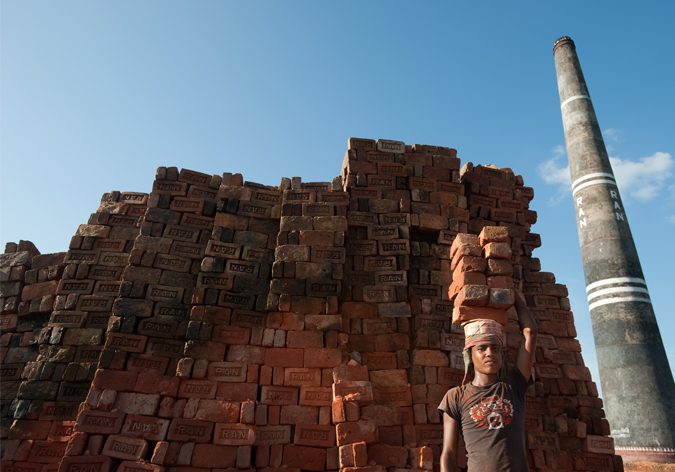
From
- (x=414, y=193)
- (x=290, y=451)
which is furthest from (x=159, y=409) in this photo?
(x=414, y=193)

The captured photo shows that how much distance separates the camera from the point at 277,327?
248 inches

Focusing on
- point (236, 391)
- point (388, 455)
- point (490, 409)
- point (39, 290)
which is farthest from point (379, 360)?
point (39, 290)

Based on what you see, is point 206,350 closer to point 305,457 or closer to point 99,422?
point 99,422

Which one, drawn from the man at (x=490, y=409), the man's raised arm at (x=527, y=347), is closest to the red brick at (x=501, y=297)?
the man's raised arm at (x=527, y=347)

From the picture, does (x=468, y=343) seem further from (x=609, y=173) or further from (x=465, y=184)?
(x=609, y=173)

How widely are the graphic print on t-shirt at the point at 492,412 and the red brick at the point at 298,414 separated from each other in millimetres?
2736

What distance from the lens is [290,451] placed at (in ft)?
17.9

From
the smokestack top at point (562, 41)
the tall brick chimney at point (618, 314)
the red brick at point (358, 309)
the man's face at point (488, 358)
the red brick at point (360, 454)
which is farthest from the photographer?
the smokestack top at point (562, 41)

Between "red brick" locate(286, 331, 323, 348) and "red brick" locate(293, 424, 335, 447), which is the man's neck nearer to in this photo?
"red brick" locate(293, 424, 335, 447)

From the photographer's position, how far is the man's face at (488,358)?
3640mm

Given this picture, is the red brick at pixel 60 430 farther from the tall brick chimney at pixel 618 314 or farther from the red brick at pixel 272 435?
the tall brick chimney at pixel 618 314

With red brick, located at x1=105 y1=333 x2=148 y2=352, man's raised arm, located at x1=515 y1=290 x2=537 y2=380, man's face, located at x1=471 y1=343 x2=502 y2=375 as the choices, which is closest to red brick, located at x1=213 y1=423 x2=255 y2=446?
red brick, located at x1=105 y1=333 x2=148 y2=352

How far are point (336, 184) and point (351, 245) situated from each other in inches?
46.2

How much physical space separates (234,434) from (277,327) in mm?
1468
